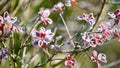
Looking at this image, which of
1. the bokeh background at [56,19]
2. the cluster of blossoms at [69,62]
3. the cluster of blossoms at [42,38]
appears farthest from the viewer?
the bokeh background at [56,19]

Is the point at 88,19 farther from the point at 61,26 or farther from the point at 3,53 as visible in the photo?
the point at 61,26

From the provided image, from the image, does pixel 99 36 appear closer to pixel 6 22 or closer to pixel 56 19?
pixel 6 22

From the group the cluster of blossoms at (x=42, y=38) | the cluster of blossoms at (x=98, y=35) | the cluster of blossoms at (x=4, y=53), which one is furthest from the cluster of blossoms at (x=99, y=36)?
the cluster of blossoms at (x=4, y=53)

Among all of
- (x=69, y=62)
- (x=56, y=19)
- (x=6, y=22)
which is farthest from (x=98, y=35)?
(x=56, y=19)

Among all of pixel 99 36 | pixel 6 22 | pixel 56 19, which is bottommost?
pixel 56 19

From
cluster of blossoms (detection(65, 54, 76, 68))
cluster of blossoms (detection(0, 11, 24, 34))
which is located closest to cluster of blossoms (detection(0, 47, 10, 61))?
cluster of blossoms (detection(0, 11, 24, 34))

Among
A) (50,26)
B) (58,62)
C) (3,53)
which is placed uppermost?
(3,53)

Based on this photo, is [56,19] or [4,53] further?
[56,19]

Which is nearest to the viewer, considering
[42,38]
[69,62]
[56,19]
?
[42,38]

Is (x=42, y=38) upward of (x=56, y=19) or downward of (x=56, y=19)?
upward

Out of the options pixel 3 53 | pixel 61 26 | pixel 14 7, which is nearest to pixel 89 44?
pixel 3 53

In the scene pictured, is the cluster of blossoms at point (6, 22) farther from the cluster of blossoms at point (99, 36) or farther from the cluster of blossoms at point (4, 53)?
the cluster of blossoms at point (99, 36)
